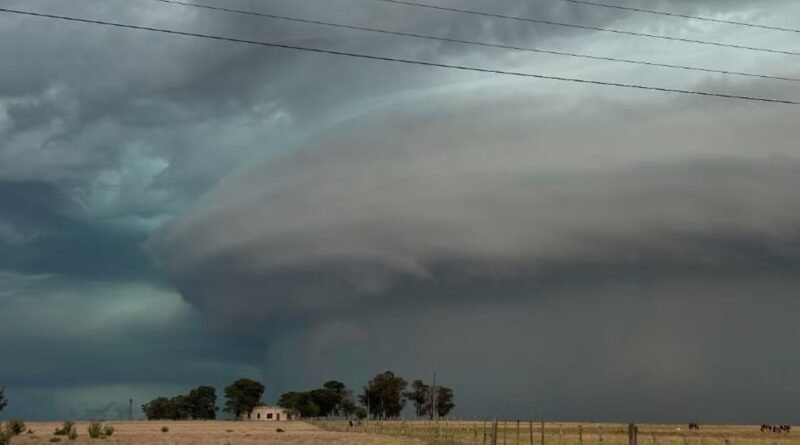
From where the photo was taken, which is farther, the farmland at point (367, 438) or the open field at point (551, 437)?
the open field at point (551, 437)

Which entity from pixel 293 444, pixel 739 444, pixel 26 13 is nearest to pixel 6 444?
pixel 293 444

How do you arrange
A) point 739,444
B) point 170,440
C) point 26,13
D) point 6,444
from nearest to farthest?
point 26,13 < point 6,444 < point 170,440 < point 739,444

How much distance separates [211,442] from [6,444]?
20.8 m

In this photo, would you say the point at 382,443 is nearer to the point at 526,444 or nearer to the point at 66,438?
the point at 526,444

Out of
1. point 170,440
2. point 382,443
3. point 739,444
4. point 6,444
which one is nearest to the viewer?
point 6,444

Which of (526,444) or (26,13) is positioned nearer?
(26,13)

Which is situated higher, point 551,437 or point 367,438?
point 367,438

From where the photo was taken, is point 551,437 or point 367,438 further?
point 551,437

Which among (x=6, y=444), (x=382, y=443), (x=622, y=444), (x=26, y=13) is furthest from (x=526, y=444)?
(x=26, y=13)

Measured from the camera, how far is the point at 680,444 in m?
104

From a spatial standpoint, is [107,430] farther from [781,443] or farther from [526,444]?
[781,443]

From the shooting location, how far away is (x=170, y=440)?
88938mm

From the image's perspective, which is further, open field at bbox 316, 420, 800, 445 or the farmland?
open field at bbox 316, 420, 800, 445

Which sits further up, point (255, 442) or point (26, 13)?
point (26, 13)
